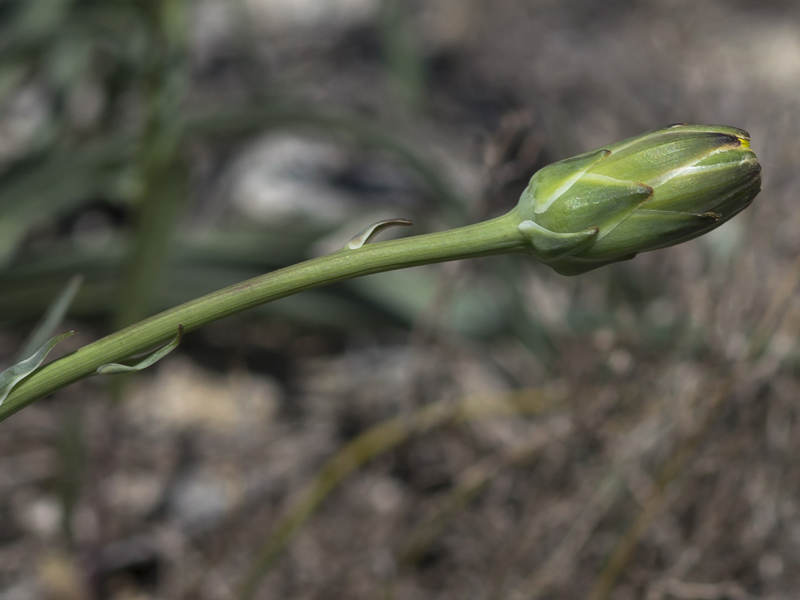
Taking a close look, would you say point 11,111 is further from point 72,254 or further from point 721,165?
point 721,165

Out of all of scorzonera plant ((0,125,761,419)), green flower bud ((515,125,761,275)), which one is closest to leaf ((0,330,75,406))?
scorzonera plant ((0,125,761,419))

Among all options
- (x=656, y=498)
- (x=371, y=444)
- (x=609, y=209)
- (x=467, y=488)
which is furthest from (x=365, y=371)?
(x=609, y=209)

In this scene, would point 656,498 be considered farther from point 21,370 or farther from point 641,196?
point 21,370

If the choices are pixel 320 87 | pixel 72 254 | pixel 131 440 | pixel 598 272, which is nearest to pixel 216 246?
pixel 72 254

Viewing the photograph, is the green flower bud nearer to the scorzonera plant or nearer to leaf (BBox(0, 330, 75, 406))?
the scorzonera plant

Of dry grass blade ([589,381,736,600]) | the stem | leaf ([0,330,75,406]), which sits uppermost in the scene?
the stem

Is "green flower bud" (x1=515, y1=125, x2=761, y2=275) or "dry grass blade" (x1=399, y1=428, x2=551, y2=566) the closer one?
"green flower bud" (x1=515, y1=125, x2=761, y2=275)

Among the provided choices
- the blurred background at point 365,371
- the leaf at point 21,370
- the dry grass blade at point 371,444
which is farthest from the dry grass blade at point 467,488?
the leaf at point 21,370

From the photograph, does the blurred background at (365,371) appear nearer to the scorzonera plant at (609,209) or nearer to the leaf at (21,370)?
the scorzonera plant at (609,209)
